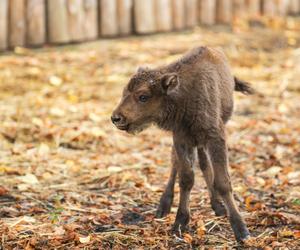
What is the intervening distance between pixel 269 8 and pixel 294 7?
82 cm

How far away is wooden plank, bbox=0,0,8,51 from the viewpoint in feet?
38.1

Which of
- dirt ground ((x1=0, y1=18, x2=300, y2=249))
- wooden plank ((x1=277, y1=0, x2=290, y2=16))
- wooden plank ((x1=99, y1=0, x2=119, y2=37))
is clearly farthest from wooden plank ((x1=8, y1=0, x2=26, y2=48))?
wooden plank ((x1=277, y1=0, x2=290, y2=16))

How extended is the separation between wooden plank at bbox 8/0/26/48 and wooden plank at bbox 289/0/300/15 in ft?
20.1

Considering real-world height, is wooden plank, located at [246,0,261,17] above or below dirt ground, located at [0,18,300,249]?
above

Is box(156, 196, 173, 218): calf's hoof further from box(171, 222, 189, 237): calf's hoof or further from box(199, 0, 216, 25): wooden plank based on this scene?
box(199, 0, 216, 25): wooden plank

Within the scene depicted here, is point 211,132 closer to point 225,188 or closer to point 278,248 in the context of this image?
point 225,188

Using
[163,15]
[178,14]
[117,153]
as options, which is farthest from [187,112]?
[178,14]

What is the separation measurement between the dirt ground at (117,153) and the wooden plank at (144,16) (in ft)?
0.61

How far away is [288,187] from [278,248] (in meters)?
1.70

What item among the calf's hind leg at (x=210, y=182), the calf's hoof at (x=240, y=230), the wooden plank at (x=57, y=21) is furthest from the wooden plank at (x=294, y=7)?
the calf's hoof at (x=240, y=230)

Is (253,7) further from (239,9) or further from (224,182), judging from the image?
(224,182)

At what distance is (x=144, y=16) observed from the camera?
13180 millimetres

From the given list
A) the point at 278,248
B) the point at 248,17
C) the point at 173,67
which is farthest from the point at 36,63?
the point at 278,248

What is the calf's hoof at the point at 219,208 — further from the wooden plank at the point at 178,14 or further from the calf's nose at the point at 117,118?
the wooden plank at the point at 178,14
